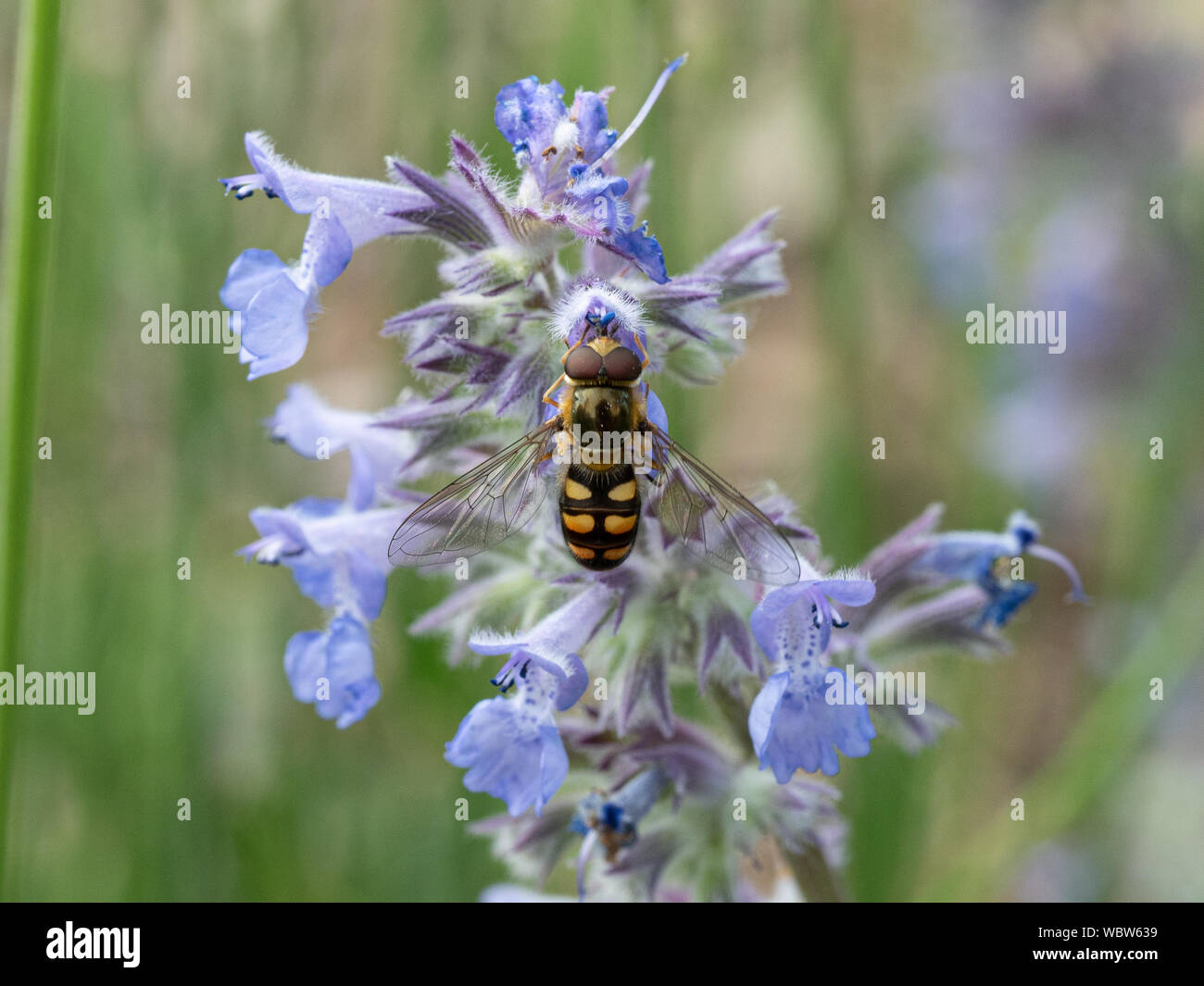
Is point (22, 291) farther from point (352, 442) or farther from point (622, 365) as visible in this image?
point (622, 365)

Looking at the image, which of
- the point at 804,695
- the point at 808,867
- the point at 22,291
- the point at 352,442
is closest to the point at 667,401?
the point at 352,442

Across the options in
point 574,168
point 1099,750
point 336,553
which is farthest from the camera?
point 1099,750

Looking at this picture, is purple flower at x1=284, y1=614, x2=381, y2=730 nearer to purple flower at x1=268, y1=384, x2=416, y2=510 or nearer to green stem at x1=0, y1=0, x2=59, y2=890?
purple flower at x1=268, y1=384, x2=416, y2=510

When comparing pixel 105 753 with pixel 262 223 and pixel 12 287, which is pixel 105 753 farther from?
pixel 12 287

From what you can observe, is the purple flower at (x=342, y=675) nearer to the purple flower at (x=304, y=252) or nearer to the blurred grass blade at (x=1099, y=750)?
the purple flower at (x=304, y=252)

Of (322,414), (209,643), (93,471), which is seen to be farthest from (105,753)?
(322,414)

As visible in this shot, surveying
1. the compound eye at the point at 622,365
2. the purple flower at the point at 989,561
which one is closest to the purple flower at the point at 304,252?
the compound eye at the point at 622,365
